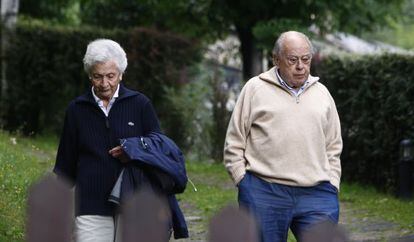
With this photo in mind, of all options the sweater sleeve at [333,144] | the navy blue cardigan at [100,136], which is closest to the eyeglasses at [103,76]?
the navy blue cardigan at [100,136]

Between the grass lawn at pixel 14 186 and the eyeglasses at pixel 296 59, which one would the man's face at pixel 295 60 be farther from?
the grass lawn at pixel 14 186

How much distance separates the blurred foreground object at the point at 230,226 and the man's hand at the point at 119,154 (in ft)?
8.12

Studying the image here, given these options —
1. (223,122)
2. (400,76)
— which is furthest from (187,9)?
(400,76)

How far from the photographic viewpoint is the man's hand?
4977mm

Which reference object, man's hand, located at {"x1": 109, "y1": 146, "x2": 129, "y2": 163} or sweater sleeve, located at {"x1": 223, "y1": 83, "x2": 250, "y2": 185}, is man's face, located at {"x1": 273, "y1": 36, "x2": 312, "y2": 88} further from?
man's hand, located at {"x1": 109, "y1": 146, "x2": 129, "y2": 163}

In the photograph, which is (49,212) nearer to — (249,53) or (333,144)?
(333,144)

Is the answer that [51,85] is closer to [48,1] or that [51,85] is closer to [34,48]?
[34,48]

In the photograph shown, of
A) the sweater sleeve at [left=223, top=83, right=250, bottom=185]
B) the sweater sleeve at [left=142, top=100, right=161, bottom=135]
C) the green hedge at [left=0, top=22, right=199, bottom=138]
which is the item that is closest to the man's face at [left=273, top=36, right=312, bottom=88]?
the sweater sleeve at [left=223, top=83, right=250, bottom=185]

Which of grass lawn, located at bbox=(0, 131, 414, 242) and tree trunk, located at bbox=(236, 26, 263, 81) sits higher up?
tree trunk, located at bbox=(236, 26, 263, 81)

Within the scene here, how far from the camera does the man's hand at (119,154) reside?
4.98 m

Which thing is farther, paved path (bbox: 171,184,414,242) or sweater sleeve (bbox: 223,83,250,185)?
paved path (bbox: 171,184,414,242)

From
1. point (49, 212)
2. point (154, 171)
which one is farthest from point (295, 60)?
point (49, 212)

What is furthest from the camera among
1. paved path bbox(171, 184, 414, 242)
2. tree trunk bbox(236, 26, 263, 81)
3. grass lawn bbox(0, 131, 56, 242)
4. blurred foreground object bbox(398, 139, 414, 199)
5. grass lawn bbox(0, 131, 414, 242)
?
tree trunk bbox(236, 26, 263, 81)

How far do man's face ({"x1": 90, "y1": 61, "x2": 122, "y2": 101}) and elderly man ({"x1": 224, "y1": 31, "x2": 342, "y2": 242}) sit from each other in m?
0.75
